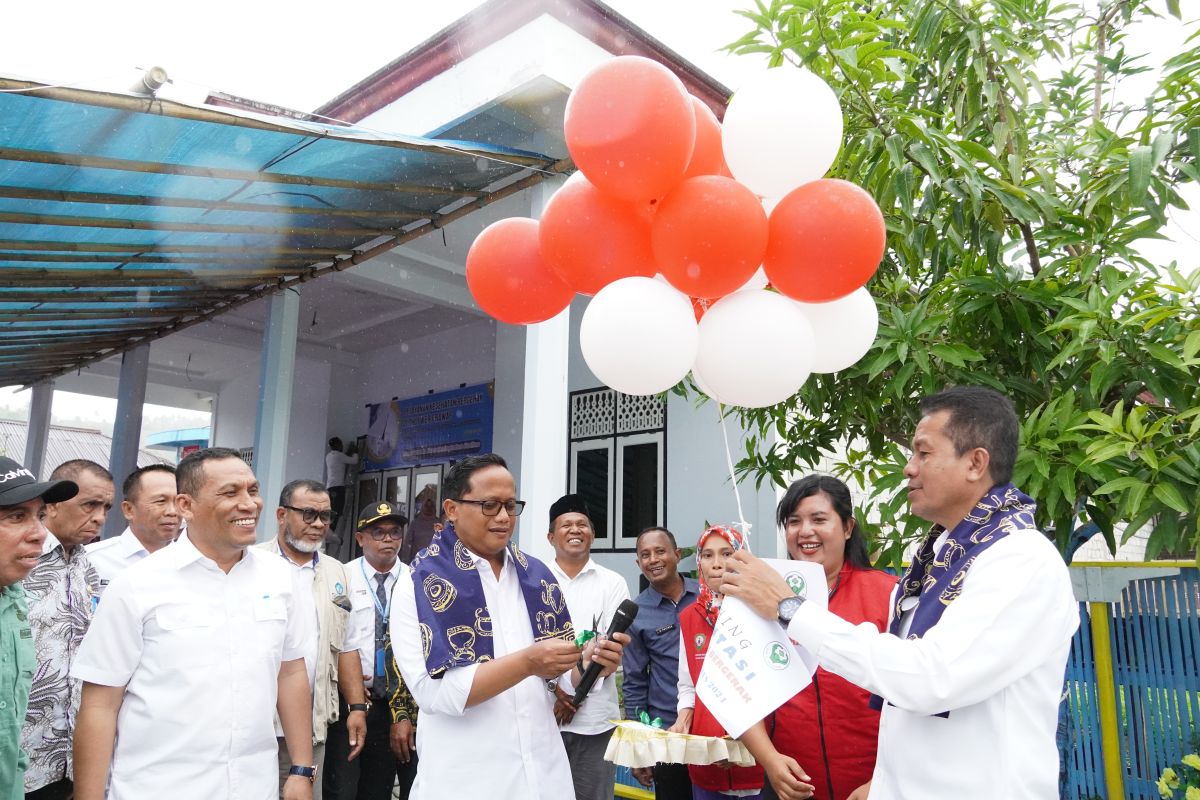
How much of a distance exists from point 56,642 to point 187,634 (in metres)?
0.84

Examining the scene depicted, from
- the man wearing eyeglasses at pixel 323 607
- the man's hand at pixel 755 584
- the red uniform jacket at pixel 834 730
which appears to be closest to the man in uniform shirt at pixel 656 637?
the man wearing eyeglasses at pixel 323 607

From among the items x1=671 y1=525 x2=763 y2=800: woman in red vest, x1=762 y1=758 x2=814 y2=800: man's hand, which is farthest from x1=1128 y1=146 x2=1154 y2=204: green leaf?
x1=762 y1=758 x2=814 y2=800: man's hand

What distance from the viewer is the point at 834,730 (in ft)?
8.86

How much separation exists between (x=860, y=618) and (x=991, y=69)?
198cm

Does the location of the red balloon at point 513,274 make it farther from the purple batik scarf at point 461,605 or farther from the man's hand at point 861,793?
the man's hand at point 861,793

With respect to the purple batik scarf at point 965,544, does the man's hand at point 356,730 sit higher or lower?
lower

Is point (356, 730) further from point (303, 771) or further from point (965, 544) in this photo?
point (965, 544)

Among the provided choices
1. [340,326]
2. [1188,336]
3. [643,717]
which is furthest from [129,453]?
[1188,336]

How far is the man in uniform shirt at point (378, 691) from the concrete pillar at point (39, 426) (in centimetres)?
1166

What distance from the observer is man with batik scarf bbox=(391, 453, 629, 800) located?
97.1 inches

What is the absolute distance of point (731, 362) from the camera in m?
2.45

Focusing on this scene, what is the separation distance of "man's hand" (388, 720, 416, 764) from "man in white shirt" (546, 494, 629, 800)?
76 centimetres

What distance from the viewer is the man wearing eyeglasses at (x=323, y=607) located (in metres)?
4.17

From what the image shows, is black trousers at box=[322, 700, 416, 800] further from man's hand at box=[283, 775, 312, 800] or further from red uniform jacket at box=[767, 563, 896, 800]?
red uniform jacket at box=[767, 563, 896, 800]
